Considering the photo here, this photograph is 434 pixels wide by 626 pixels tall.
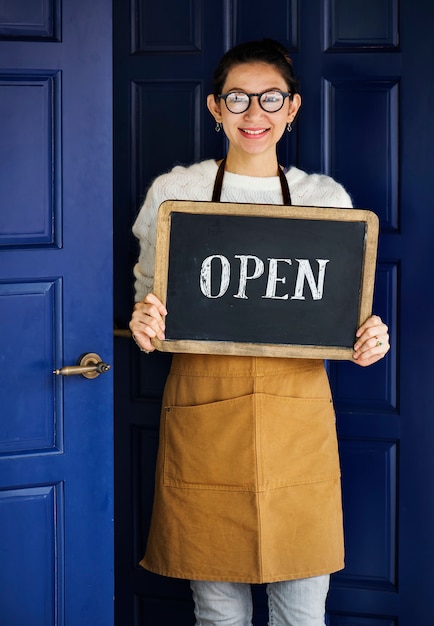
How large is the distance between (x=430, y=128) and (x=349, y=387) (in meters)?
0.83

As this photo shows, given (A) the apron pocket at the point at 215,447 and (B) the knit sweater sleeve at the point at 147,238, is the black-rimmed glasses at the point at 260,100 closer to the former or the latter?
(B) the knit sweater sleeve at the point at 147,238

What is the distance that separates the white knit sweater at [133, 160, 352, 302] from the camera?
2.38 meters

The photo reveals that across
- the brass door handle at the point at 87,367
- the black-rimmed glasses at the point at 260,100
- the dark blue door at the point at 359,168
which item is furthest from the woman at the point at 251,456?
the dark blue door at the point at 359,168

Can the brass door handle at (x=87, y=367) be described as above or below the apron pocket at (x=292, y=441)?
above

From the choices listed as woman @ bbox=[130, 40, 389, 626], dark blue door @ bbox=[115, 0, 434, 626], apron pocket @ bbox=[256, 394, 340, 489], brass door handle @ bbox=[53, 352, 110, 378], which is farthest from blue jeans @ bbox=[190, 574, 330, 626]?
brass door handle @ bbox=[53, 352, 110, 378]

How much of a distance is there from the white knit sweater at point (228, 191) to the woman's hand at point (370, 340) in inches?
14.8

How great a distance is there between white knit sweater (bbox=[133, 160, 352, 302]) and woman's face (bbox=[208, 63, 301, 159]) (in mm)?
104

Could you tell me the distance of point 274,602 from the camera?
2.37 m

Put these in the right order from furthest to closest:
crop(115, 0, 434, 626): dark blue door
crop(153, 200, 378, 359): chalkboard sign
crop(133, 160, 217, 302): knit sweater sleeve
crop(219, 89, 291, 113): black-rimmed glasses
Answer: crop(115, 0, 434, 626): dark blue door
crop(133, 160, 217, 302): knit sweater sleeve
crop(219, 89, 291, 113): black-rimmed glasses
crop(153, 200, 378, 359): chalkboard sign

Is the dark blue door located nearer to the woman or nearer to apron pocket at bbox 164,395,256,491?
the woman

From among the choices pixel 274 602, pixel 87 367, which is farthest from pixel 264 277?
pixel 274 602

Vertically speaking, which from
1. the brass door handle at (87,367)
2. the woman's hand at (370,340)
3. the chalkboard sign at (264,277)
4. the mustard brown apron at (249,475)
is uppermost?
the chalkboard sign at (264,277)

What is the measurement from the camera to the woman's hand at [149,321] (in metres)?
2.18

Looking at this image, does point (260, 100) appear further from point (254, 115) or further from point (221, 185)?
point (221, 185)
